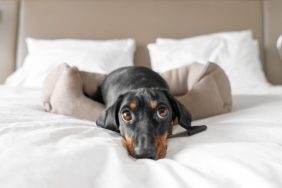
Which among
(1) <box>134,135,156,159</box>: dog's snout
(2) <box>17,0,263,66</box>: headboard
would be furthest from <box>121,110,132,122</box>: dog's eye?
(2) <box>17,0,263,66</box>: headboard

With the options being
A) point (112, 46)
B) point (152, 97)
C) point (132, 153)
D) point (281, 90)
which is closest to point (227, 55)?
point (281, 90)

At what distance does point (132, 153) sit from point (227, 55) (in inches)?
60.8

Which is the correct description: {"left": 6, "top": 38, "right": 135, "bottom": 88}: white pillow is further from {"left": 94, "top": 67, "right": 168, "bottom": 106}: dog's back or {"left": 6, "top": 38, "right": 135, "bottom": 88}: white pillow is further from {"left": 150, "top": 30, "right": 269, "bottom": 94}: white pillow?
{"left": 94, "top": 67, "right": 168, "bottom": 106}: dog's back

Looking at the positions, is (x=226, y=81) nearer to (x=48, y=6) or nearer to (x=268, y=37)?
(x=268, y=37)

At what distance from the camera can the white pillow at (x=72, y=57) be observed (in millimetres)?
2201

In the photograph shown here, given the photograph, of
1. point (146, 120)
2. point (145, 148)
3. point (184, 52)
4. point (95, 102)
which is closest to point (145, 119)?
point (146, 120)

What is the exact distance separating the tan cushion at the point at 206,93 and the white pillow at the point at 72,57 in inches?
33.9

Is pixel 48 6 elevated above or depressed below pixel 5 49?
above

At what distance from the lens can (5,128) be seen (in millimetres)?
848

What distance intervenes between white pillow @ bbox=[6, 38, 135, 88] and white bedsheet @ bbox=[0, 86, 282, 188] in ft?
4.10

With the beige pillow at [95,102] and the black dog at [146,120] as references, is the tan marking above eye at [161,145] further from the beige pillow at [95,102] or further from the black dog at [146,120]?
the beige pillow at [95,102]

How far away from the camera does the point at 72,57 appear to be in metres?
2.24

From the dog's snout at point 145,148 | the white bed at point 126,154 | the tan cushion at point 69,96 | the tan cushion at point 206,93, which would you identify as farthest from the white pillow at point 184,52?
the dog's snout at point 145,148

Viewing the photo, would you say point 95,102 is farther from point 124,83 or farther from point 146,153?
point 146,153
